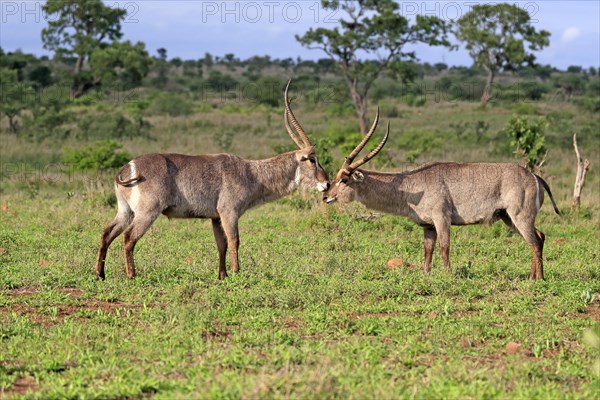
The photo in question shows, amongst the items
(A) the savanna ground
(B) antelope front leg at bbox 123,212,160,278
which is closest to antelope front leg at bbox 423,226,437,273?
(A) the savanna ground

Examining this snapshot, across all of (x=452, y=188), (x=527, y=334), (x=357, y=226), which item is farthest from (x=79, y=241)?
(x=527, y=334)

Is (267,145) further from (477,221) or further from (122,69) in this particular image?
(122,69)

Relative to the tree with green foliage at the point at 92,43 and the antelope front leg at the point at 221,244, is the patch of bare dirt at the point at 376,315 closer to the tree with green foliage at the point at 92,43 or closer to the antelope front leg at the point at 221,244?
the antelope front leg at the point at 221,244

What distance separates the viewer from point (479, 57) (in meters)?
46.4

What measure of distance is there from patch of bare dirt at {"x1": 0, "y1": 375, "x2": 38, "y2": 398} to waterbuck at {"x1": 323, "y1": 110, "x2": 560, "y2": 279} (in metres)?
4.55

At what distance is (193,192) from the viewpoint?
8328 millimetres

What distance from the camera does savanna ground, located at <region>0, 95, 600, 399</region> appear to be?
195 inches

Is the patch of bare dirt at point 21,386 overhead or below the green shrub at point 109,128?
below

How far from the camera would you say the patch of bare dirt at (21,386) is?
478 centimetres

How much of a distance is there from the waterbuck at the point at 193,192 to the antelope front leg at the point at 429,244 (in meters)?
1.21

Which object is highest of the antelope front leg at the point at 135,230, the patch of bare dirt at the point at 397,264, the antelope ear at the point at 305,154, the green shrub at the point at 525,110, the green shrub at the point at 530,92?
the green shrub at the point at 530,92

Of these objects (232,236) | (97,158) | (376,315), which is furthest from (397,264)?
(97,158)

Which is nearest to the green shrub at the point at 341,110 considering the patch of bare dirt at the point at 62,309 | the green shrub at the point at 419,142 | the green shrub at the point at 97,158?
the green shrub at the point at 419,142

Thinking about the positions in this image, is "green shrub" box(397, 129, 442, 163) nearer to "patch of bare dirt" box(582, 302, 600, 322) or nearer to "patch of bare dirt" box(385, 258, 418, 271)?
"patch of bare dirt" box(385, 258, 418, 271)
